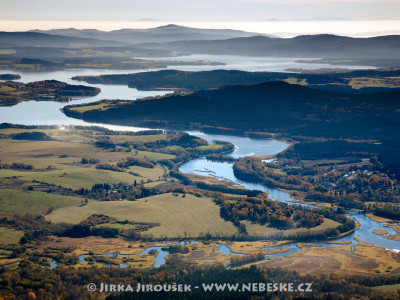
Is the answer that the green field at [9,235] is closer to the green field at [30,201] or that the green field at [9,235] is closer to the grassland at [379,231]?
the green field at [30,201]

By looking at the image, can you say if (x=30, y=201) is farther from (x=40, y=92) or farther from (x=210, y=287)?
(x=40, y=92)

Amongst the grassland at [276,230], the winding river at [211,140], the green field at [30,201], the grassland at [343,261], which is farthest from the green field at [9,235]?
the grassland at [343,261]

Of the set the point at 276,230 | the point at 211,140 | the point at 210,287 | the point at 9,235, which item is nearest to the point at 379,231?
the point at 276,230

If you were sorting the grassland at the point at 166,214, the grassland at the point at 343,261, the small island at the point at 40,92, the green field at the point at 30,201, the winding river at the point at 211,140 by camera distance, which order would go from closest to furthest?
the grassland at the point at 343,261 < the winding river at the point at 211,140 < the grassland at the point at 166,214 < the green field at the point at 30,201 < the small island at the point at 40,92

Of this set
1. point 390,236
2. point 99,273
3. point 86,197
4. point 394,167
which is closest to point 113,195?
point 86,197

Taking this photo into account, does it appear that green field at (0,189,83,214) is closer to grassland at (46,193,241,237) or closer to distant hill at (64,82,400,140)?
grassland at (46,193,241,237)
